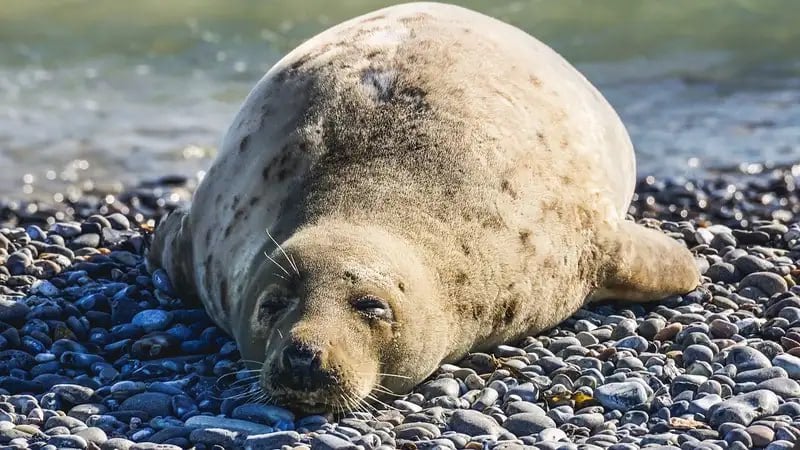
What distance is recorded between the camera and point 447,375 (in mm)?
5137

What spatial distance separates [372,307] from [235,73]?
32.3 ft

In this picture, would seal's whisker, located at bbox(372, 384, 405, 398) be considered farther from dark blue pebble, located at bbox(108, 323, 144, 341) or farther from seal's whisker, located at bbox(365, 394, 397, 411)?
dark blue pebble, located at bbox(108, 323, 144, 341)

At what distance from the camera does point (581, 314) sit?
19.7ft

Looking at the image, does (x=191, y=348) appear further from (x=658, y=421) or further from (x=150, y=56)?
(x=150, y=56)

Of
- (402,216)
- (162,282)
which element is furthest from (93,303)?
(402,216)

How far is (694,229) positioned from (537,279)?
2.32 metres

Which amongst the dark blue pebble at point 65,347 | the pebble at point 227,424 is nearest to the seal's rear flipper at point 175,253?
the dark blue pebble at point 65,347

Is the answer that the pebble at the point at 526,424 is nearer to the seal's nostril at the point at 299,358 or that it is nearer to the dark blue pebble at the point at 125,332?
the seal's nostril at the point at 299,358

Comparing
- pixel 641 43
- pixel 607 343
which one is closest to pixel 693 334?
pixel 607 343

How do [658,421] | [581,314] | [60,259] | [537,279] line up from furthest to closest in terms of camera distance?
1. [60,259]
2. [581,314]
3. [537,279]
4. [658,421]

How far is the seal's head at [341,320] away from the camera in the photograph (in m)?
4.58

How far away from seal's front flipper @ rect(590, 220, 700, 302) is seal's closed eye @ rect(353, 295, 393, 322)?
1548mm

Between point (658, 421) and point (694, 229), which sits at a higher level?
point (694, 229)

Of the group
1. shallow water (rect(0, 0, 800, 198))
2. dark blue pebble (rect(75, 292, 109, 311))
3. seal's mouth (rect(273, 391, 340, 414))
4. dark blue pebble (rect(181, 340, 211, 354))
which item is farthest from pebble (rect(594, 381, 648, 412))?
shallow water (rect(0, 0, 800, 198))
